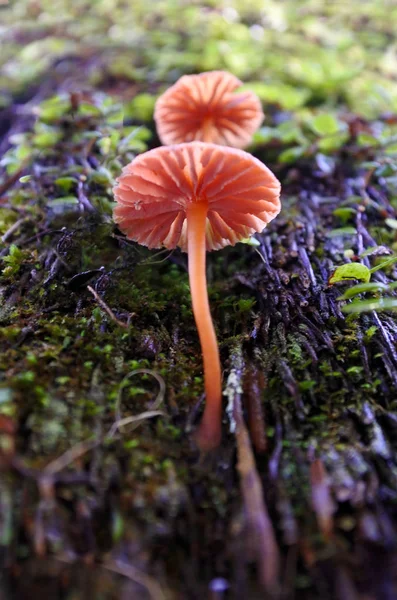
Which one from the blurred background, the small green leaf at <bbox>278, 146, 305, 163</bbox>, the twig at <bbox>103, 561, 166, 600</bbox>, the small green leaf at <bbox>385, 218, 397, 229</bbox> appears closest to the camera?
the twig at <bbox>103, 561, 166, 600</bbox>

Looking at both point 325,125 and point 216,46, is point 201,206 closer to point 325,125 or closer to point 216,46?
point 325,125

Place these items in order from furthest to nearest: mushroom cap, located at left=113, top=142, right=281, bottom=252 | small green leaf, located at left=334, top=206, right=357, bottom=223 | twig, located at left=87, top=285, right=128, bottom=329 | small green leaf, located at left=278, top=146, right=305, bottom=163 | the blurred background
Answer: the blurred background < small green leaf, located at left=278, top=146, right=305, bottom=163 < small green leaf, located at left=334, top=206, right=357, bottom=223 < twig, located at left=87, top=285, right=128, bottom=329 < mushroom cap, located at left=113, top=142, right=281, bottom=252

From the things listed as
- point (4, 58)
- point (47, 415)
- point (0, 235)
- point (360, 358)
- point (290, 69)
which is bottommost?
point (360, 358)

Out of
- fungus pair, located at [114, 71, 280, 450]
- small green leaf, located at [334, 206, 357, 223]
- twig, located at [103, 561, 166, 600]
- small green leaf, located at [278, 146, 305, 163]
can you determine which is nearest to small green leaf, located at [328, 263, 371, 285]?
fungus pair, located at [114, 71, 280, 450]

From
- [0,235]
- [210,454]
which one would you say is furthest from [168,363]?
[0,235]

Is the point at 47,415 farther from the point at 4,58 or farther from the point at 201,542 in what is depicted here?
the point at 4,58

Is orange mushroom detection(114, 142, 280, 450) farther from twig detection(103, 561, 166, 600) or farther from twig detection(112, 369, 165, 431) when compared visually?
twig detection(103, 561, 166, 600)

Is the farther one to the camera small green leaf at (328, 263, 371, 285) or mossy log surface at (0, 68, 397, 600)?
small green leaf at (328, 263, 371, 285)
